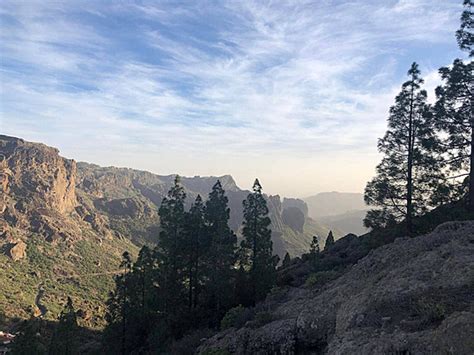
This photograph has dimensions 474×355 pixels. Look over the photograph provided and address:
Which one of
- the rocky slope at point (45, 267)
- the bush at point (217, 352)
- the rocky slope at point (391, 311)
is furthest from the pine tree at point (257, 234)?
the rocky slope at point (45, 267)

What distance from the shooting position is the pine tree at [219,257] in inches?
1133

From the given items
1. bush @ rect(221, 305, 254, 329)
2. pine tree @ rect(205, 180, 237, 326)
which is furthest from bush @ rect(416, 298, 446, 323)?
pine tree @ rect(205, 180, 237, 326)

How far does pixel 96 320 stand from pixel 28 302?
113 feet

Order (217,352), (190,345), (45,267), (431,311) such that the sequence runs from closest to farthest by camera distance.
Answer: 1. (431,311)
2. (217,352)
3. (190,345)
4. (45,267)

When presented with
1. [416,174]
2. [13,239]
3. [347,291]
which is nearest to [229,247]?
[416,174]

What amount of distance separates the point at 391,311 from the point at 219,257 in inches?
839

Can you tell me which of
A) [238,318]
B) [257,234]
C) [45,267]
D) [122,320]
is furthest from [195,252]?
[45,267]

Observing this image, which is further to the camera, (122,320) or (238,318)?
(122,320)

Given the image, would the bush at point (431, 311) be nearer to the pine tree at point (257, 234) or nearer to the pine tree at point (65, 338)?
the pine tree at point (257, 234)

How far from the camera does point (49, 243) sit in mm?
182500

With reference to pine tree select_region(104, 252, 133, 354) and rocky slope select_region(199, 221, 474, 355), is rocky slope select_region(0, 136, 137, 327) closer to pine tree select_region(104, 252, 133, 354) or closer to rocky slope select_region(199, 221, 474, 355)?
pine tree select_region(104, 252, 133, 354)

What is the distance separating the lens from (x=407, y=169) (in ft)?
80.3

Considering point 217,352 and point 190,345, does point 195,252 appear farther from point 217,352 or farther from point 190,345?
Result: point 217,352

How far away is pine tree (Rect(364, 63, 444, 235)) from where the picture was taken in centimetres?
2353
